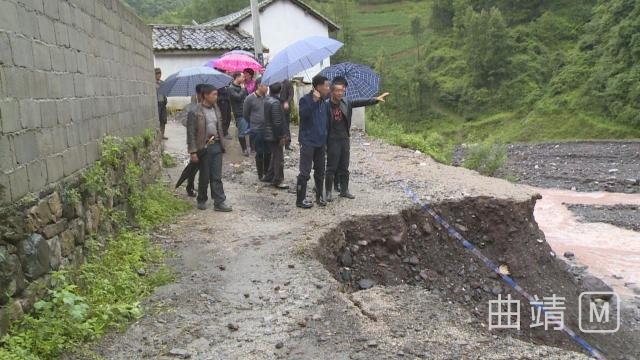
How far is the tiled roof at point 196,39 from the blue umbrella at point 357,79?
14.2 metres

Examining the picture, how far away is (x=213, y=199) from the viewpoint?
759cm

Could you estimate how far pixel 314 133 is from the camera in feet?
22.7

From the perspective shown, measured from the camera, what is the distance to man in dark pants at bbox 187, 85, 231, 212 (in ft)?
22.7

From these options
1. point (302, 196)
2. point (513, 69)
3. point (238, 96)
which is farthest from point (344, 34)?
point (302, 196)

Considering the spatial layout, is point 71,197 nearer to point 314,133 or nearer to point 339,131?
point 314,133

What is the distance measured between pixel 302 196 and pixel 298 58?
6.12ft

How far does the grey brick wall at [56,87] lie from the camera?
3.46 meters

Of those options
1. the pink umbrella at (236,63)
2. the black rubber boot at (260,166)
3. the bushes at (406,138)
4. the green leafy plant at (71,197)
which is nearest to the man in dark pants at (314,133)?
the black rubber boot at (260,166)

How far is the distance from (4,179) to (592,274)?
909cm

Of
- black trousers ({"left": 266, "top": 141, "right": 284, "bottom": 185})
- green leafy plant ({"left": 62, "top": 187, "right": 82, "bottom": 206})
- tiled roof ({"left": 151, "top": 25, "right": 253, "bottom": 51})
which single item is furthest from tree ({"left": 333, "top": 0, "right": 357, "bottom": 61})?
green leafy plant ({"left": 62, "top": 187, "right": 82, "bottom": 206})

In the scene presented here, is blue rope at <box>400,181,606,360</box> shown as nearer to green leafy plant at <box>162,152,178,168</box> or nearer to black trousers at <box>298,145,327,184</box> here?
black trousers at <box>298,145,327,184</box>

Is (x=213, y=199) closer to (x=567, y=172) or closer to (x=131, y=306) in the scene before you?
(x=131, y=306)

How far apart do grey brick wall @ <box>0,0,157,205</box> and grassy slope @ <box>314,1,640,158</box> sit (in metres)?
8.26

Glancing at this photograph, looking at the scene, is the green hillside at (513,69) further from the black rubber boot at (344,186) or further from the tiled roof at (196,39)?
the black rubber boot at (344,186)
